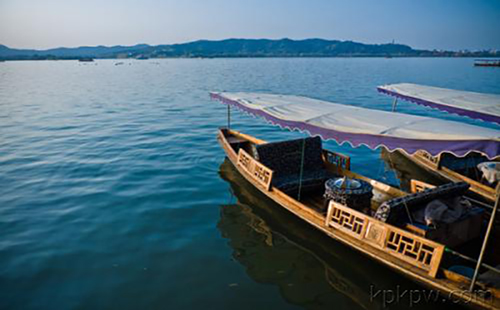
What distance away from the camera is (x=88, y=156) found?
1545 centimetres

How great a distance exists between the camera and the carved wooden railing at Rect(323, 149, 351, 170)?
33.3 feet

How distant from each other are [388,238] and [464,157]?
7.55m

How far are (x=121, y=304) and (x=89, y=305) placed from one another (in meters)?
0.61

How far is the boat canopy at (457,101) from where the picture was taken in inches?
407

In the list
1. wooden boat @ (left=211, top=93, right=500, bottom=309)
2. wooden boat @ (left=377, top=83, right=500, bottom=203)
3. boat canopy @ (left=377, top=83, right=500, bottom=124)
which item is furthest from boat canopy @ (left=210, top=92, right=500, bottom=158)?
boat canopy @ (left=377, top=83, right=500, bottom=124)

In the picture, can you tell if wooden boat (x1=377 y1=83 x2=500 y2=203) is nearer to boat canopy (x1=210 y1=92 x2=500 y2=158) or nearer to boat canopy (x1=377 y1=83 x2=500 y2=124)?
boat canopy (x1=377 y1=83 x2=500 y2=124)

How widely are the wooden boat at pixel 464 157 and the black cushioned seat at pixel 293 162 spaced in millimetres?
3799

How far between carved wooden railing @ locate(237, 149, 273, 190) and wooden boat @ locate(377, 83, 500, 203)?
5.66m

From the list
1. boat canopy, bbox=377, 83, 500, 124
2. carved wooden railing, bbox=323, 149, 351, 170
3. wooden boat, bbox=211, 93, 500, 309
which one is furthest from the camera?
boat canopy, bbox=377, 83, 500, 124

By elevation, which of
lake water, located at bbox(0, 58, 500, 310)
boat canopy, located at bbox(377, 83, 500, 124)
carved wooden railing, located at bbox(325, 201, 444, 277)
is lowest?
lake water, located at bbox(0, 58, 500, 310)

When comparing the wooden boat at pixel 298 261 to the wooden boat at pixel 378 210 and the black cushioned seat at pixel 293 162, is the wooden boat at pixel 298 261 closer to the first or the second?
the wooden boat at pixel 378 210

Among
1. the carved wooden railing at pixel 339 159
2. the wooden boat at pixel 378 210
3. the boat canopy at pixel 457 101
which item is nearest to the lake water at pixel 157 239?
the wooden boat at pixel 378 210

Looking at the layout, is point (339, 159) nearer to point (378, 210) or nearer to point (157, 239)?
point (378, 210)

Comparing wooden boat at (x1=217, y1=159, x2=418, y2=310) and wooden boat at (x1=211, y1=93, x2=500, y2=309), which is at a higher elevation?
wooden boat at (x1=211, y1=93, x2=500, y2=309)
